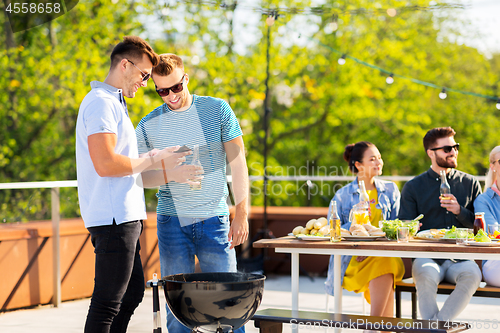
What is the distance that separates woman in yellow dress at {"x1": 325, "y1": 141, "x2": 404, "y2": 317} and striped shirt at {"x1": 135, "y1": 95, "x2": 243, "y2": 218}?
957 millimetres

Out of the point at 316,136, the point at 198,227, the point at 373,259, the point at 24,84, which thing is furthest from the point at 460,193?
the point at 316,136

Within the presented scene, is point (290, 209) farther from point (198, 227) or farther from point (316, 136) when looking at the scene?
point (316, 136)

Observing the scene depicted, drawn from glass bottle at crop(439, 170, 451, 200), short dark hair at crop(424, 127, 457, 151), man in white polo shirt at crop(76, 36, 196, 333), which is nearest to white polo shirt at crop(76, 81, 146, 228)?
man in white polo shirt at crop(76, 36, 196, 333)

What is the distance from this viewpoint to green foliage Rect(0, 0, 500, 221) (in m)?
11.3

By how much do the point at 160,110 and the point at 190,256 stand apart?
2.22 ft

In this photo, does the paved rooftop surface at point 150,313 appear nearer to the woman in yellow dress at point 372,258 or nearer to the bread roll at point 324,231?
the woman in yellow dress at point 372,258

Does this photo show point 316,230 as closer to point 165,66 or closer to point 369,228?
point 369,228

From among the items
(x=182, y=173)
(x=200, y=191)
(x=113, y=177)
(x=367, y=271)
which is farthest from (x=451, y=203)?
(x=113, y=177)

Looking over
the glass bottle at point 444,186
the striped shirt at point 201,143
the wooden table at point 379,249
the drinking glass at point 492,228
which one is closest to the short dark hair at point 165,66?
the striped shirt at point 201,143

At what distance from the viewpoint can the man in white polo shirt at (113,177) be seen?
76.7 inches

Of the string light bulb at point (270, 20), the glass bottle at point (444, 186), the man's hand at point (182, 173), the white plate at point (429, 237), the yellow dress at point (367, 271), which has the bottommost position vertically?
the yellow dress at point (367, 271)

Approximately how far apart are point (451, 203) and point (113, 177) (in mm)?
1872

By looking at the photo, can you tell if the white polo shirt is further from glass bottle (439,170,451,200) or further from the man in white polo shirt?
glass bottle (439,170,451,200)

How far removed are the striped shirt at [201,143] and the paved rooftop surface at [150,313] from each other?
1.46 m
